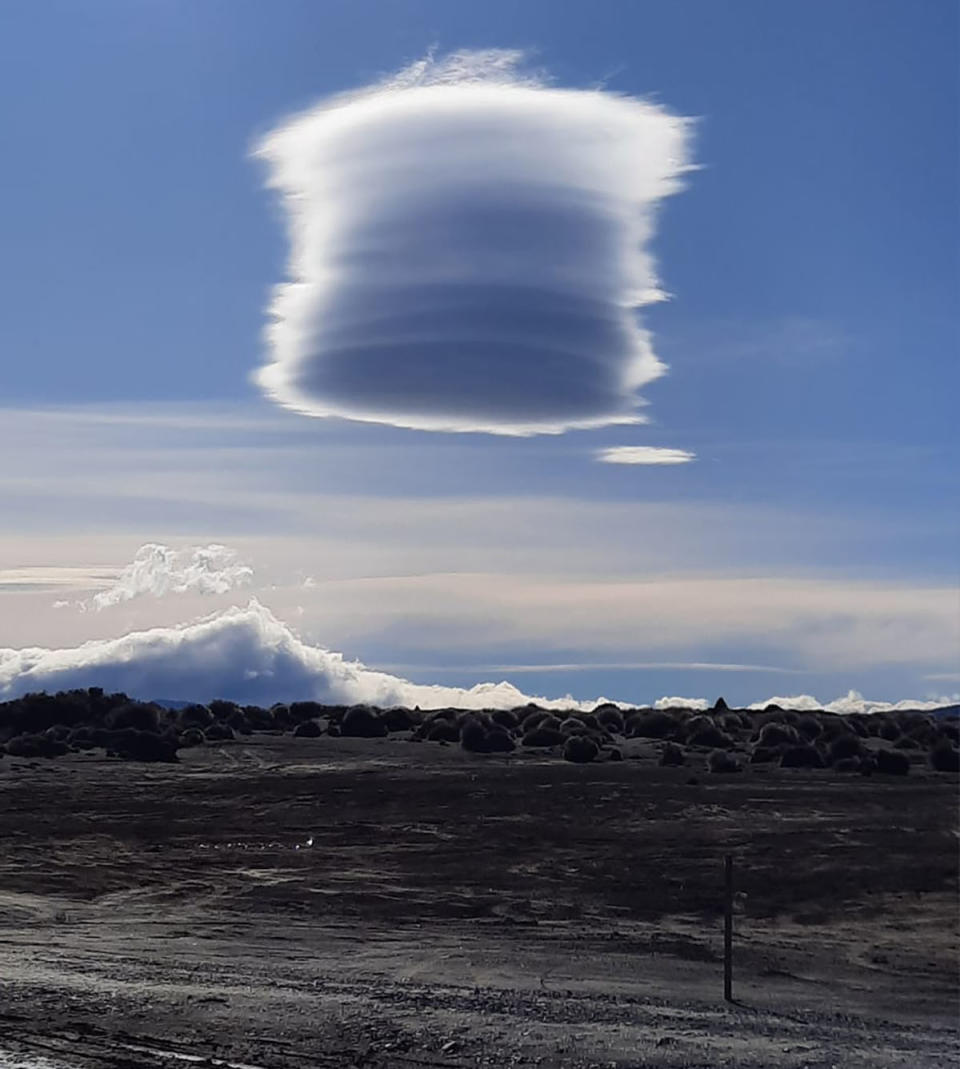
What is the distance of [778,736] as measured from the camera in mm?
45281

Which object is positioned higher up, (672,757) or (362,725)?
(362,725)

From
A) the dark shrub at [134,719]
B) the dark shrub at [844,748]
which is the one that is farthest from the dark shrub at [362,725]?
the dark shrub at [844,748]

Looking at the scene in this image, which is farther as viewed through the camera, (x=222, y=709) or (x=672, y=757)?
(x=222, y=709)

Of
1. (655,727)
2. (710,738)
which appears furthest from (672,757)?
(655,727)

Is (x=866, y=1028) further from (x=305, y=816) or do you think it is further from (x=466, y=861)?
(x=305, y=816)

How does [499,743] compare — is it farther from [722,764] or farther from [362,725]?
[722,764]

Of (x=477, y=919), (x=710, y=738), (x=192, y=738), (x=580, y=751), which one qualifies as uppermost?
(x=710, y=738)

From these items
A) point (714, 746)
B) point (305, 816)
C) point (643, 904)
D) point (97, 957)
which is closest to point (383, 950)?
point (97, 957)

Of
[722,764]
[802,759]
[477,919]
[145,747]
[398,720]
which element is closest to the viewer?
[477,919]

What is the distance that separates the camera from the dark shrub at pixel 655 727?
53188 millimetres

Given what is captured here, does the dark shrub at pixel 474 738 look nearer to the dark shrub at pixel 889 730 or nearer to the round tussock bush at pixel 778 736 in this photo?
the round tussock bush at pixel 778 736

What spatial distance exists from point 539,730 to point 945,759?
16.0 meters

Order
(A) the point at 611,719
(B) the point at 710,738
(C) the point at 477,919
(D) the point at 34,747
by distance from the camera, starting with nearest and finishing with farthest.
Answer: (C) the point at 477,919 < (D) the point at 34,747 < (B) the point at 710,738 < (A) the point at 611,719

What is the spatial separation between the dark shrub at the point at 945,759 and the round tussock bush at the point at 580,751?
10208mm
